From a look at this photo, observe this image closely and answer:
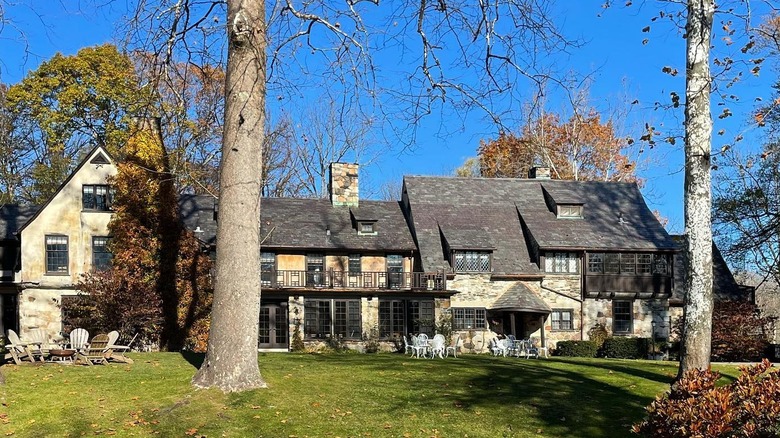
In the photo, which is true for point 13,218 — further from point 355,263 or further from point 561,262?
point 561,262

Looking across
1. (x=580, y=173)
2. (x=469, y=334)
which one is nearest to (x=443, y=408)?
(x=469, y=334)

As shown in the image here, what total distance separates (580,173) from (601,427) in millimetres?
36001

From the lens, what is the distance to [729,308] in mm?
30281

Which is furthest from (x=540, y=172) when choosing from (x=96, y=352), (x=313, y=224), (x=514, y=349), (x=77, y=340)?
(x=77, y=340)

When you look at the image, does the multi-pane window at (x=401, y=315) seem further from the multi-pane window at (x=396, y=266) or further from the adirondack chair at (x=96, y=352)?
the adirondack chair at (x=96, y=352)

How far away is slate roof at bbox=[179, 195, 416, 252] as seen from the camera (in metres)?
31.5

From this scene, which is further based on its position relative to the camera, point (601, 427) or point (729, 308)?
point (729, 308)

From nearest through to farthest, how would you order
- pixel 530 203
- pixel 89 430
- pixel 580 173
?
pixel 89 430 < pixel 530 203 < pixel 580 173

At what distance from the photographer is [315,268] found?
3158 cm

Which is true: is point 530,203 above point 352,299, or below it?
above

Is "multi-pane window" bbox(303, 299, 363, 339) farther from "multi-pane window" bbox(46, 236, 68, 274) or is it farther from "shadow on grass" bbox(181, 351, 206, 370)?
"shadow on grass" bbox(181, 351, 206, 370)

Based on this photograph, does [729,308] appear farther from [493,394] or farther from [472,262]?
[493,394]

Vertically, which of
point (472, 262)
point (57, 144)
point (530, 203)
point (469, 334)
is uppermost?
point (57, 144)

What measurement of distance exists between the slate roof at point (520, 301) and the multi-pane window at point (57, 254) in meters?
17.6
